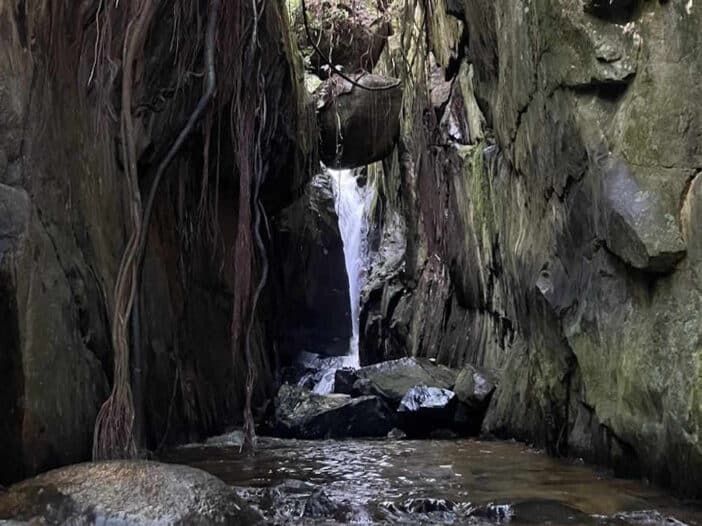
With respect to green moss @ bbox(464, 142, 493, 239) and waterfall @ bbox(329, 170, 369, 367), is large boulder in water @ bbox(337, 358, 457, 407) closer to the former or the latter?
green moss @ bbox(464, 142, 493, 239)

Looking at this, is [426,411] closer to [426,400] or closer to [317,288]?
[426,400]

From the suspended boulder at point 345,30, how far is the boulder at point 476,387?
4.32 meters

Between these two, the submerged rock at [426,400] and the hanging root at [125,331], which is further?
the submerged rock at [426,400]

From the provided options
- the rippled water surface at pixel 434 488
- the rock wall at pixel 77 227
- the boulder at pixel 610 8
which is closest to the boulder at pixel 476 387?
the rippled water surface at pixel 434 488

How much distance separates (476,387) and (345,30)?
18.3 ft

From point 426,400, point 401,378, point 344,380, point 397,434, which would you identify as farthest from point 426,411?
point 344,380

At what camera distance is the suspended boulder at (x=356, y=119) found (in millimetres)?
10586

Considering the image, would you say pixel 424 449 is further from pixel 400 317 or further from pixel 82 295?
pixel 400 317

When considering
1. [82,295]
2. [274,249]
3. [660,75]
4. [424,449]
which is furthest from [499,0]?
[274,249]

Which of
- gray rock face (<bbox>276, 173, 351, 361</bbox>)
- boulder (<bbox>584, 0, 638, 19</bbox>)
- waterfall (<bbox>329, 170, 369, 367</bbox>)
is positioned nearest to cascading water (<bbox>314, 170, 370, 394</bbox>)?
waterfall (<bbox>329, 170, 369, 367</bbox>)

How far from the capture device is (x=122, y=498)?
2.87m

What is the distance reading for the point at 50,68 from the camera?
3783 mm

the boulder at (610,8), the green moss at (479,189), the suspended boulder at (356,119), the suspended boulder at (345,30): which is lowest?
the green moss at (479,189)

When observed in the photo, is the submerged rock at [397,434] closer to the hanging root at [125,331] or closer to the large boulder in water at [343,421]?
the large boulder in water at [343,421]
